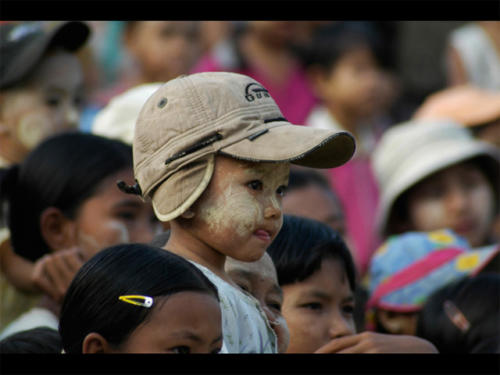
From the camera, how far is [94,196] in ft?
12.8

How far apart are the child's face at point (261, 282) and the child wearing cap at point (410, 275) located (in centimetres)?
153

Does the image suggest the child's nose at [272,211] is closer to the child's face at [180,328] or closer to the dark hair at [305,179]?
the child's face at [180,328]

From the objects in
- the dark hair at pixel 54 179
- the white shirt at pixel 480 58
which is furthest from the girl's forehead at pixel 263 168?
the white shirt at pixel 480 58

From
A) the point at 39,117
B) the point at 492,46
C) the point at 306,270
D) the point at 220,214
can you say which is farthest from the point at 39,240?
the point at 492,46

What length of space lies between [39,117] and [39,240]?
0.78m

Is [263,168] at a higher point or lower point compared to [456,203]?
higher

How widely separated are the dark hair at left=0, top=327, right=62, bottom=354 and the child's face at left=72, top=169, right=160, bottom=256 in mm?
527

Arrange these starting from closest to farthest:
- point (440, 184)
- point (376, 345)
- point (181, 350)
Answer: point (181, 350) < point (376, 345) < point (440, 184)

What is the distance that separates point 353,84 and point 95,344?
4862 millimetres

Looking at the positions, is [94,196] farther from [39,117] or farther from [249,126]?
[249,126]

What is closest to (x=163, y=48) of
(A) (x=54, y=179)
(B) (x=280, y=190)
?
(A) (x=54, y=179)

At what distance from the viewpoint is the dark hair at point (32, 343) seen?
3.21 metres

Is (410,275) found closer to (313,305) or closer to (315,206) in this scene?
(315,206)

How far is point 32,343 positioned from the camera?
326 centimetres
